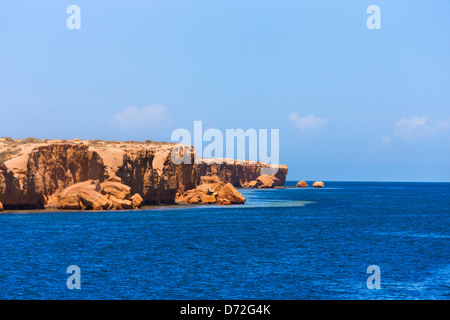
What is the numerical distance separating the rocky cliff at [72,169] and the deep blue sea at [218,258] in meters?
7.41

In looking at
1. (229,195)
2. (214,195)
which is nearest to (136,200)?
(214,195)

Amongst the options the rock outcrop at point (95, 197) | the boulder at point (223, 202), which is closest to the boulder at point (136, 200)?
the rock outcrop at point (95, 197)

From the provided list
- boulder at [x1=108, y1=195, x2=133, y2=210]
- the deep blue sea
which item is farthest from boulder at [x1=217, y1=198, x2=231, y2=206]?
the deep blue sea

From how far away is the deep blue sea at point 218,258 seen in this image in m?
24.3

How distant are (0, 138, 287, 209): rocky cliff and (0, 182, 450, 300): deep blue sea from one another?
7406mm

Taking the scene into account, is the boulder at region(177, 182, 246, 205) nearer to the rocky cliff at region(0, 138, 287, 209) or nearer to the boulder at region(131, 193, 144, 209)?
the rocky cliff at region(0, 138, 287, 209)

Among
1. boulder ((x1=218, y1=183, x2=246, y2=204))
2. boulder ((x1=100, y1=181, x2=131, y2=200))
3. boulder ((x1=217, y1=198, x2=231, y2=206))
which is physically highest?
boulder ((x1=100, y1=181, x2=131, y2=200))

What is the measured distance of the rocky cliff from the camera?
64.2 meters

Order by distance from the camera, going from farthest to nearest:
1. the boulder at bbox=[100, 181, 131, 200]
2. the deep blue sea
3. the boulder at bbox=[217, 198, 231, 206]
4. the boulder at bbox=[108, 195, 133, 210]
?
the boulder at bbox=[217, 198, 231, 206]
the boulder at bbox=[100, 181, 131, 200]
the boulder at bbox=[108, 195, 133, 210]
the deep blue sea

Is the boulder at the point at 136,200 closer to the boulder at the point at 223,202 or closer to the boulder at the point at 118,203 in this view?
the boulder at the point at 118,203

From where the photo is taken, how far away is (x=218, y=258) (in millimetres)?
33250
